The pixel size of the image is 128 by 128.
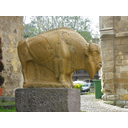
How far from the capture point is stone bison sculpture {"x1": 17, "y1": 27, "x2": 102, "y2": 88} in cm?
286

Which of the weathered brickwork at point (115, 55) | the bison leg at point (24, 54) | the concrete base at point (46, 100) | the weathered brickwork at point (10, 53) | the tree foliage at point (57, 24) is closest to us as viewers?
the concrete base at point (46, 100)

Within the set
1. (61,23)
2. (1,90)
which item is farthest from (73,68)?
(61,23)

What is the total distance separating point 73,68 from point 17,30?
6703 millimetres

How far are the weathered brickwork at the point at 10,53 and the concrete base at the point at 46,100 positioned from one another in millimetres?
5368

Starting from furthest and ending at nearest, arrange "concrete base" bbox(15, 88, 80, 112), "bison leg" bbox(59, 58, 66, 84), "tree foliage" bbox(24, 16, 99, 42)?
"tree foliage" bbox(24, 16, 99, 42)
"bison leg" bbox(59, 58, 66, 84)
"concrete base" bbox(15, 88, 80, 112)

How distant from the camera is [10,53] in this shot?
8.27 m

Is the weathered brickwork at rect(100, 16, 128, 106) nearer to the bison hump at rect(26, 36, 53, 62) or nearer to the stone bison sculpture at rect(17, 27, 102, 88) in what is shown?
the stone bison sculpture at rect(17, 27, 102, 88)

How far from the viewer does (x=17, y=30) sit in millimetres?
8906

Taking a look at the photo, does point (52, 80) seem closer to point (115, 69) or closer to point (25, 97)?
point (25, 97)

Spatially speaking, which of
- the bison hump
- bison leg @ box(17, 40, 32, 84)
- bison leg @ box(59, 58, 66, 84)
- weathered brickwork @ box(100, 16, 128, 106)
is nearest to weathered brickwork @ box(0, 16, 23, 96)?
weathered brickwork @ box(100, 16, 128, 106)

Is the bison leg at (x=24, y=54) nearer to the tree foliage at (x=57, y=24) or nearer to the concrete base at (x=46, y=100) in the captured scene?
the concrete base at (x=46, y=100)

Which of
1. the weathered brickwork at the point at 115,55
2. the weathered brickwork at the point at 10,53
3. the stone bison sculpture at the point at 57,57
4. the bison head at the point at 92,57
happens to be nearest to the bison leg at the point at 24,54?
the stone bison sculpture at the point at 57,57

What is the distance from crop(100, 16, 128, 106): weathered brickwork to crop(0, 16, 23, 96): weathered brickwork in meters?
4.14

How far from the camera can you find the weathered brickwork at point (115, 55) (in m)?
6.98
